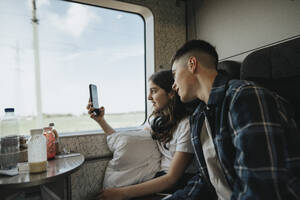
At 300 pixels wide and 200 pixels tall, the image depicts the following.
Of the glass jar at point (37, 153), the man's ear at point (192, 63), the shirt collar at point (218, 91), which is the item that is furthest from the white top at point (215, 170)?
the glass jar at point (37, 153)

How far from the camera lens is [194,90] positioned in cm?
92

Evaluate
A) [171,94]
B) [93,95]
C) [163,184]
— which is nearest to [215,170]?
[163,184]

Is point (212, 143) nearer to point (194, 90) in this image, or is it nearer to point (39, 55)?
point (194, 90)

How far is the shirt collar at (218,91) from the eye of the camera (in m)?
0.76

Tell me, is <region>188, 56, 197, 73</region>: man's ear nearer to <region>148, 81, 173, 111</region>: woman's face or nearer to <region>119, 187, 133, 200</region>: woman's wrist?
<region>148, 81, 173, 111</region>: woman's face

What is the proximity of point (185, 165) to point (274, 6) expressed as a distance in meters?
1.35

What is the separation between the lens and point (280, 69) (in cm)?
109

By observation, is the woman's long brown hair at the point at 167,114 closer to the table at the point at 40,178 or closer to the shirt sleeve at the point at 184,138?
the shirt sleeve at the point at 184,138

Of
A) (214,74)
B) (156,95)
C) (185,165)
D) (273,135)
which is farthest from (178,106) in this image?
(273,135)

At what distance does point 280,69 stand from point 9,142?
5.23 ft

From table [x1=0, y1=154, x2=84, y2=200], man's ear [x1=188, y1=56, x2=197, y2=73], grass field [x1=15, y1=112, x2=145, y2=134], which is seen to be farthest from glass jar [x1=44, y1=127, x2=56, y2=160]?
man's ear [x1=188, y1=56, x2=197, y2=73]

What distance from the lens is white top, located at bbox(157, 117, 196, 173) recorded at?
3.84 ft

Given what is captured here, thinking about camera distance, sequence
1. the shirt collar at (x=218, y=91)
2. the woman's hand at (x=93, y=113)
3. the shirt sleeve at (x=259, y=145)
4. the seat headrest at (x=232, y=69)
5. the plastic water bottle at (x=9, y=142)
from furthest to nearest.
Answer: the woman's hand at (x=93, y=113) → the seat headrest at (x=232, y=69) → the plastic water bottle at (x=9, y=142) → the shirt collar at (x=218, y=91) → the shirt sleeve at (x=259, y=145)

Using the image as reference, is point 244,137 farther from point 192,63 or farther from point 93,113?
point 93,113
